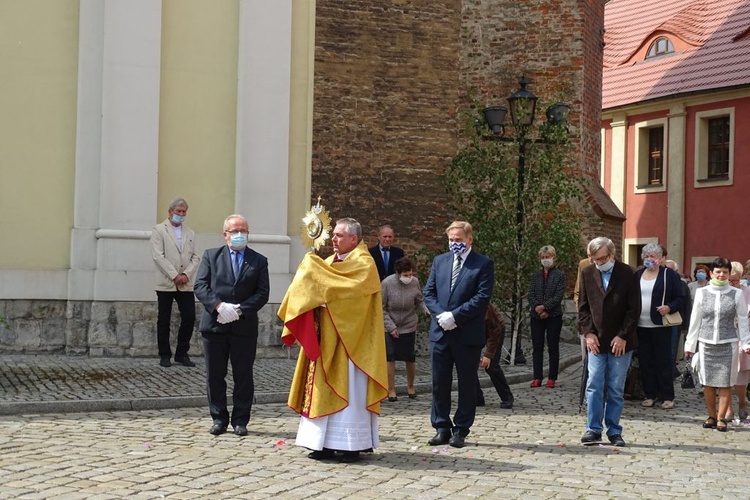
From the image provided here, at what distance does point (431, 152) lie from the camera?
22.4m

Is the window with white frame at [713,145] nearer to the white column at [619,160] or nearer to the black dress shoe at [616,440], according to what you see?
the white column at [619,160]

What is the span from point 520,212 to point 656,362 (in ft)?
12.1

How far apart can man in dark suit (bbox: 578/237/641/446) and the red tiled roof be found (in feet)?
79.3

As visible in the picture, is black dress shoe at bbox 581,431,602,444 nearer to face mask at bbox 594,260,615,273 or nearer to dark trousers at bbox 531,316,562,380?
face mask at bbox 594,260,615,273

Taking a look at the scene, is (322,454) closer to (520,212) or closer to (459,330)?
(459,330)

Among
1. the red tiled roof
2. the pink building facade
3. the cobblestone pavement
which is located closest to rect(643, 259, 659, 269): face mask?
the cobblestone pavement

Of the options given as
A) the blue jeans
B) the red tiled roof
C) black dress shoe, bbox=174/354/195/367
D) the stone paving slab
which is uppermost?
the red tiled roof

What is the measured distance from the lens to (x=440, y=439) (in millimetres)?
9352

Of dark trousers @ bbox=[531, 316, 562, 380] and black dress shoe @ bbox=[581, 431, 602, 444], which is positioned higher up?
dark trousers @ bbox=[531, 316, 562, 380]

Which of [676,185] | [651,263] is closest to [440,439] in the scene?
[651,263]

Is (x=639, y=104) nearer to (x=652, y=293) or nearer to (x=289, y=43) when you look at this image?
(x=289, y=43)

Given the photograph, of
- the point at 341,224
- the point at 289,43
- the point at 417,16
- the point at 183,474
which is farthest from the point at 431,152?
the point at 183,474

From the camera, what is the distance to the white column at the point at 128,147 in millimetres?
14961

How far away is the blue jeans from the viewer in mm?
9766
